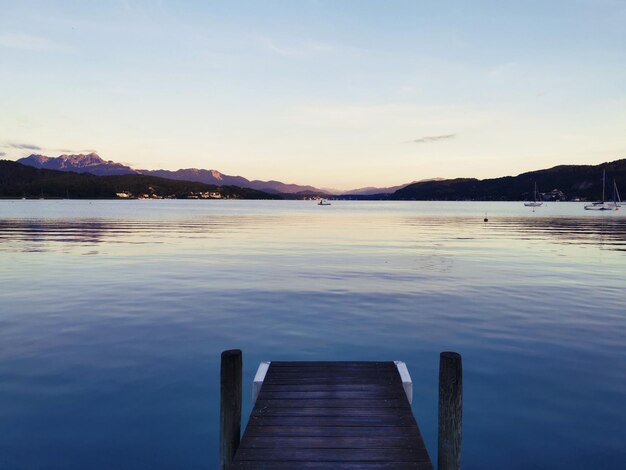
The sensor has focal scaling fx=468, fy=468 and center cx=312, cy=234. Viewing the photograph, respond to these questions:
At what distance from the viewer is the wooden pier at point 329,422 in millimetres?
6387

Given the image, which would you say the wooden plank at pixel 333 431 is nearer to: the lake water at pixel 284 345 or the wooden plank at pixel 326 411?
the wooden plank at pixel 326 411

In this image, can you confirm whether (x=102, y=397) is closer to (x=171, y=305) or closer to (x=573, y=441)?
(x=171, y=305)

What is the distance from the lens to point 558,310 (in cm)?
1891

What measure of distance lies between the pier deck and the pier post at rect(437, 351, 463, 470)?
371 mm

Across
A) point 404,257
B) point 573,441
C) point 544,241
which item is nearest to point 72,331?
point 573,441

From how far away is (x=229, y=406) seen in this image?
7184mm

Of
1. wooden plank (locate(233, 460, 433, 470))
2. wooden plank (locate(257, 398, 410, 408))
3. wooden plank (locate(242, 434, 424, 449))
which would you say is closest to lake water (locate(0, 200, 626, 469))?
wooden plank (locate(257, 398, 410, 408))

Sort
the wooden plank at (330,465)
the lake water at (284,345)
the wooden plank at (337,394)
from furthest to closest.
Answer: the lake water at (284,345) < the wooden plank at (337,394) < the wooden plank at (330,465)

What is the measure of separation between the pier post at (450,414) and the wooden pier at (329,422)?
16 centimetres

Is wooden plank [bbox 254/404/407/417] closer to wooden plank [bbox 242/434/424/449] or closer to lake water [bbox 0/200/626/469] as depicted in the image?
wooden plank [bbox 242/434/424/449]

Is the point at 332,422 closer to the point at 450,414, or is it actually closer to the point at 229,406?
the point at 229,406

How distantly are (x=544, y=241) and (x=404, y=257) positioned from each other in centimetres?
2194

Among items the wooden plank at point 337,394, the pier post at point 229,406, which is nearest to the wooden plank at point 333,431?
the pier post at point 229,406

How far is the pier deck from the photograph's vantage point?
6.38m
